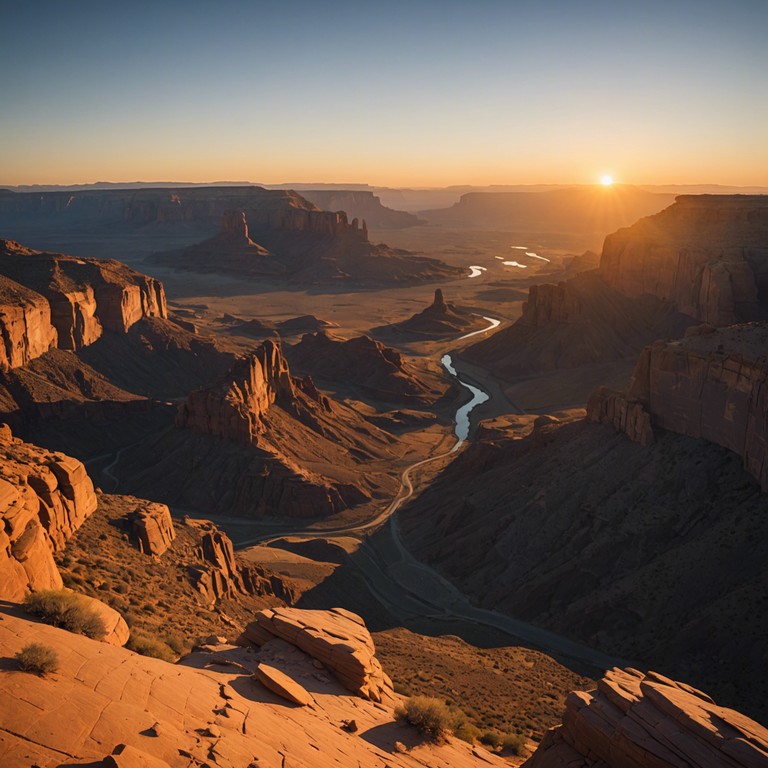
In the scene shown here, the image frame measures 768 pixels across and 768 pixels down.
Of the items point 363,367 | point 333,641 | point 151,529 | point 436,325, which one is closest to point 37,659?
point 333,641

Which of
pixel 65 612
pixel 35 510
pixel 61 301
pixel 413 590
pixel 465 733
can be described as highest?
pixel 61 301

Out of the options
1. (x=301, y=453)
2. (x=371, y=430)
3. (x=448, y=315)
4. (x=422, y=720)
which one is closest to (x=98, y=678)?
(x=422, y=720)

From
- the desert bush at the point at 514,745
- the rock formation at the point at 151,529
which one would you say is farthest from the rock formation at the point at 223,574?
the desert bush at the point at 514,745

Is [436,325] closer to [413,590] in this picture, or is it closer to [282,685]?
[413,590]

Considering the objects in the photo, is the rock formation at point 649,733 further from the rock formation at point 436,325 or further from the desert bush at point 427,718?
the rock formation at point 436,325

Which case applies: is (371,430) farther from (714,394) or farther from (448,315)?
(448,315)

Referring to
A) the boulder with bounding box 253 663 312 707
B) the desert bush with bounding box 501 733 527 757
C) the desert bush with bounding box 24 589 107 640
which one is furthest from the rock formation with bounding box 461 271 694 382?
the desert bush with bounding box 24 589 107 640
